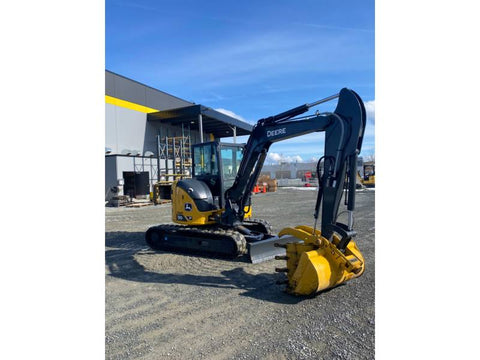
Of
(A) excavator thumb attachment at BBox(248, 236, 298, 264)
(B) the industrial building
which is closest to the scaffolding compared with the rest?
(B) the industrial building

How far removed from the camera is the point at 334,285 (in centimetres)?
491

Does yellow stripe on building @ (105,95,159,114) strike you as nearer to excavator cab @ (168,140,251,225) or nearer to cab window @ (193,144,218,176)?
cab window @ (193,144,218,176)

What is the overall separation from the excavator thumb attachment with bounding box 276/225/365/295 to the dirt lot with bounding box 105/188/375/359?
0.21 meters

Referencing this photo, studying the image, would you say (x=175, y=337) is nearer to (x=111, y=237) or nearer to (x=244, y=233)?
(x=244, y=233)

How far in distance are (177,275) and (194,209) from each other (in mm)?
2004

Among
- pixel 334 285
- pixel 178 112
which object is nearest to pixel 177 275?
pixel 334 285

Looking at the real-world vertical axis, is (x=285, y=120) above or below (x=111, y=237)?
above

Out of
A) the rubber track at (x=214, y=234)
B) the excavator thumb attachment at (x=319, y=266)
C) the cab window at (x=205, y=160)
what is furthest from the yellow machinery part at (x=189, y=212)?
the excavator thumb attachment at (x=319, y=266)

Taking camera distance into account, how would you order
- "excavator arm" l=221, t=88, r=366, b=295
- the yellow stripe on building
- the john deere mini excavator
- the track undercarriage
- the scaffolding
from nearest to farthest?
"excavator arm" l=221, t=88, r=366, b=295 < the john deere mini excavator < the track undercarriage < the yellow stripe on building < the scaffolding

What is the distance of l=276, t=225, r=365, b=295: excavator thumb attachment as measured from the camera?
4.65 metres

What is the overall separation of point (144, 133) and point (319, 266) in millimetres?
25262

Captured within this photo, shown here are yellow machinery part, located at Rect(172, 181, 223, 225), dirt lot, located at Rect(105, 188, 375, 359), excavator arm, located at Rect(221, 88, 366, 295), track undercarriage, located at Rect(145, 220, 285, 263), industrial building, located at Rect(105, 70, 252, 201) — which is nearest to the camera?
dirt lot, located at Rect(105, 188, 375, 359)

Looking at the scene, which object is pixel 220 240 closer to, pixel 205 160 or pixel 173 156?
pixel 205 160
